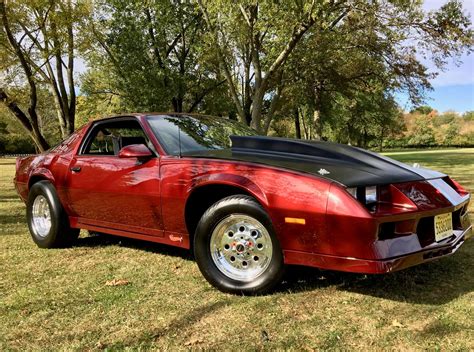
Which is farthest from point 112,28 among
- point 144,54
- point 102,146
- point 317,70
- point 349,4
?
point 102,146

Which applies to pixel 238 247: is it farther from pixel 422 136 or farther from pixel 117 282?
pixel 422 136

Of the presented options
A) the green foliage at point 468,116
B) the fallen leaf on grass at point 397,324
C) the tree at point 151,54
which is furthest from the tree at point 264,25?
the green foliage at point 468,116

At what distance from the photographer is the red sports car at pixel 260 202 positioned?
303 cm

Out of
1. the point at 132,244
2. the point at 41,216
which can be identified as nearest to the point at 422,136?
the point at 132,244

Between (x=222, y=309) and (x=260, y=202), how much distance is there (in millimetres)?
811

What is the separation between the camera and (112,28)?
67.6 feet

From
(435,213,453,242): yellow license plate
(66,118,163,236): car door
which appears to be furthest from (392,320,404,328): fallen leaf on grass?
(66,118,163,236): car door

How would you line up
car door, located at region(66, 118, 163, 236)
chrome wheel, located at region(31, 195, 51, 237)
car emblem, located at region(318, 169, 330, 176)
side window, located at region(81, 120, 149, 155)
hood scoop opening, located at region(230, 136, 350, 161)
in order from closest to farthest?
1. car emblem, located at region(318, 169, 330, 176)
2. hood scoop opening, located at region(230, 136, 350, 161)
3. car door, located at region(66, 118, 163, 236)
4. side window, located at region(81, 120, 149, 155)
5. chrome wheel, located at region(31, 195, 51, 237)

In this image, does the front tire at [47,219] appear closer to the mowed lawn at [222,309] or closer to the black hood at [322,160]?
the mowed lawn at [222,309]

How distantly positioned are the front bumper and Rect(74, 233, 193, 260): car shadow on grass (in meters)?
1.74

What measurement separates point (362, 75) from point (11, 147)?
4793cm

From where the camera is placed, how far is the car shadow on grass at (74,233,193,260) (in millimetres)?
4824

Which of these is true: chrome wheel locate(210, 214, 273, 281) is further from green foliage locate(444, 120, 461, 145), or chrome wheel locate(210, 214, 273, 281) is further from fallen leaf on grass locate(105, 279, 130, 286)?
green foliage locate(444, 120, 461, 145)

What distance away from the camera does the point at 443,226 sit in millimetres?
3389
